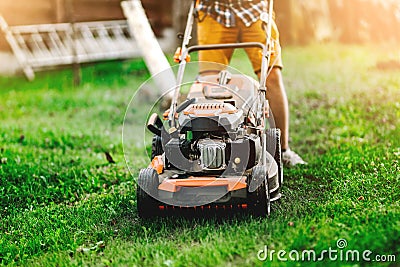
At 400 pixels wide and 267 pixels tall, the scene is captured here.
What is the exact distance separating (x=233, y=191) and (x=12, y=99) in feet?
15.7

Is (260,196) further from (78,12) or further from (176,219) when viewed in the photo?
(78,12)

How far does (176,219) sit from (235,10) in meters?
1.47

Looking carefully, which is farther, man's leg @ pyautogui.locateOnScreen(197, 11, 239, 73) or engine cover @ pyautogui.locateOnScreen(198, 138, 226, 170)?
man's leg @ pyautogui.locateOnScreen(197, 11, 239, 73)

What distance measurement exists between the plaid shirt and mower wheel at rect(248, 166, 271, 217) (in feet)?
4.04

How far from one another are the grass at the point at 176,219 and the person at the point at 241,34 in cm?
51

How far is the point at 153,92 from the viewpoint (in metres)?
7.09

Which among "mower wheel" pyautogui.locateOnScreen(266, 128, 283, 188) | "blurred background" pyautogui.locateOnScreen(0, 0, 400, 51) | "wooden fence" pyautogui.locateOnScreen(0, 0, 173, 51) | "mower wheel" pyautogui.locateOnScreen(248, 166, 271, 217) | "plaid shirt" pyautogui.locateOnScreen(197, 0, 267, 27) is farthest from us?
"blurred background" pyautogui.locateOnScreen(0, 0, 400, 51)

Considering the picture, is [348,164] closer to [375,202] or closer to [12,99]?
[375,202]

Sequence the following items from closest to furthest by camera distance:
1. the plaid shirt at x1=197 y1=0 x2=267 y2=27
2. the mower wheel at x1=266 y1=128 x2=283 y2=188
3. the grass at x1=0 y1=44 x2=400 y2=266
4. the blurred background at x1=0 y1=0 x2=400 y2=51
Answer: the grass at x1=0 y1=44 x2=400 y2=266 → the mower wheel at x1=266 y1=128 x2=283 y2=188 → the plaid shirt at x1=197 y1=0 x2=267 y2=27 → the blurred background at x1=0 y1=0 x2=400 y2=51

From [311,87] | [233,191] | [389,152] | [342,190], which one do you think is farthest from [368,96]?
[233,191]

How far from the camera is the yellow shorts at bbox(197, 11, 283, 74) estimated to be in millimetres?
4137

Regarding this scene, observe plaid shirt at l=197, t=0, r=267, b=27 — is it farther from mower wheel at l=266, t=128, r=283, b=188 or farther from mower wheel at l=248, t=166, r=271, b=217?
mower wheel at l=248, t=166, r=271, b=217

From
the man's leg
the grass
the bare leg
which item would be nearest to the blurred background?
the grass

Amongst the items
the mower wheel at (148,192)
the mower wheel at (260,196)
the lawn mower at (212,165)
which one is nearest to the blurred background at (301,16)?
the lawn mower at (212,165)
